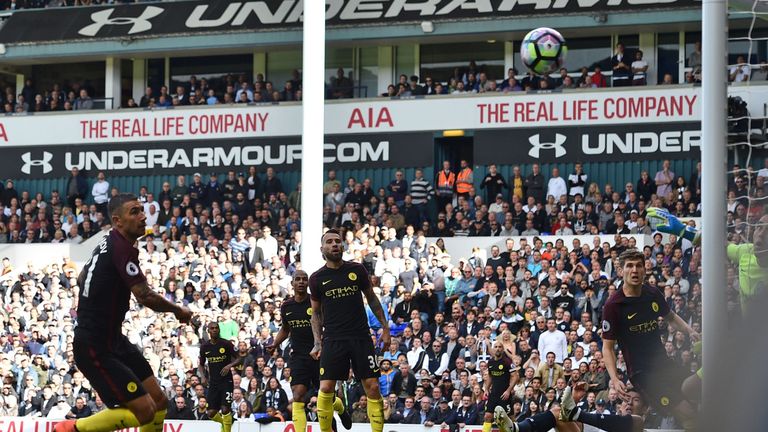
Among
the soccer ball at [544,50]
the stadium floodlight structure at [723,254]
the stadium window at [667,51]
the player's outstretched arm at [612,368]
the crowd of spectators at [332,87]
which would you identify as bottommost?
the player's outstretched arm at [612,368]

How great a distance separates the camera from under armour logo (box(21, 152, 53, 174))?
32656 mm

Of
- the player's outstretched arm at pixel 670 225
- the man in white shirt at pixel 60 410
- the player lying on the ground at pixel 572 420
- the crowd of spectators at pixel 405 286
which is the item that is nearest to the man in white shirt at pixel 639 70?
the crowd of spectators at pixel 405 286

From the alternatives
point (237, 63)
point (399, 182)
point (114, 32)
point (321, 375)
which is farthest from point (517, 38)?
point (321, 375)

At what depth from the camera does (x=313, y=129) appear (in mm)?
21609

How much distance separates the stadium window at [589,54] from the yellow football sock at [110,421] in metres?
22.3

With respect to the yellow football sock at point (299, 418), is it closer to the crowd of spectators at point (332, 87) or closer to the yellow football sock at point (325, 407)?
the yellow football sock at point (325, 407)

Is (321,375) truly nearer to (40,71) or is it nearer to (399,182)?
(399,182)

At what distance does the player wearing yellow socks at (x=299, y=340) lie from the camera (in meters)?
13.0

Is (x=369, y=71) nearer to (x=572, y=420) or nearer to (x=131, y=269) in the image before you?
(x=572, y=420)

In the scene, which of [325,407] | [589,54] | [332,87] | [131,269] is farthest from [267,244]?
[131,269]

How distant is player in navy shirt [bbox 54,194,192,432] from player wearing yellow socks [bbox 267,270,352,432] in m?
4.99

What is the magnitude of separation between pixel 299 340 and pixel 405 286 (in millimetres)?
6996

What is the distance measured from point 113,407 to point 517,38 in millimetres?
22810

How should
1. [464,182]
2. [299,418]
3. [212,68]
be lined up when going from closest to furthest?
[299,418] → [464,182] → [212,68]
